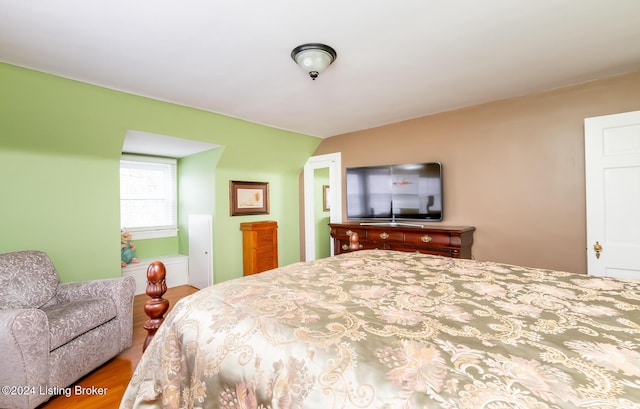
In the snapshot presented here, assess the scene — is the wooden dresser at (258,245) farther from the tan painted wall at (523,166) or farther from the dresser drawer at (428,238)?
the tan painted wall at (523,166)

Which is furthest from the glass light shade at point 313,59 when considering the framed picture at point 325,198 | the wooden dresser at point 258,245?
the framed picture at point 325,198

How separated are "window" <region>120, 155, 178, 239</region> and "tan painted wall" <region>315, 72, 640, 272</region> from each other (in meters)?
3.87

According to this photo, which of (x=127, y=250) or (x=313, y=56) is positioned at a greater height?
(x=313, y=56)

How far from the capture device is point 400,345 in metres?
0.85

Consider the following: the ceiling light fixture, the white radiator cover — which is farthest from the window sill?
the ceiling light fixture

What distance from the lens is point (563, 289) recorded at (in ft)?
4.40

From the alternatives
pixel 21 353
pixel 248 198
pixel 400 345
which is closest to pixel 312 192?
pixel 248 198

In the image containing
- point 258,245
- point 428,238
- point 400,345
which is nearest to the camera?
point 400,345

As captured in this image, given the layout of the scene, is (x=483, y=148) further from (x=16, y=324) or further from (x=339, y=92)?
(x=16, y=324)

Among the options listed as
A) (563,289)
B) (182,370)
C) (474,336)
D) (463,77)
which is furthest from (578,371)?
(463,77)

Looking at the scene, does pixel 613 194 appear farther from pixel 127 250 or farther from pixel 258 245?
pixel 127 250

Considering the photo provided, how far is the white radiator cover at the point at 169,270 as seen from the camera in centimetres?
403

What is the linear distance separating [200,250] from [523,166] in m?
4.32

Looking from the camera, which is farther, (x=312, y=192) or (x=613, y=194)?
(x=312, y=192)
